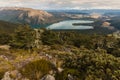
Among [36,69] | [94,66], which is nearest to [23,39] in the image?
[36,69]

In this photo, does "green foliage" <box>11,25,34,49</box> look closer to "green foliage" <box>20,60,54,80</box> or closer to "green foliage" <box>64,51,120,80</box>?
"green foliage" <box>20,60,54,80</box>

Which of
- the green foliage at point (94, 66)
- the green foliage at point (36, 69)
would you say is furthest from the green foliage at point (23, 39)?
the green foliage at point (94, 66)

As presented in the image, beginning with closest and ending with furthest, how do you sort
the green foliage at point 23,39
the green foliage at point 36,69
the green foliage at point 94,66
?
the green foliage at point 94,66
the green foliage at point 36,69
the green foliage at point 23,39

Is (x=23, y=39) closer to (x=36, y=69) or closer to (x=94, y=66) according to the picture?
(x=36, y=69)

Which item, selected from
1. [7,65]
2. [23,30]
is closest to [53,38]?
→ [23,30]

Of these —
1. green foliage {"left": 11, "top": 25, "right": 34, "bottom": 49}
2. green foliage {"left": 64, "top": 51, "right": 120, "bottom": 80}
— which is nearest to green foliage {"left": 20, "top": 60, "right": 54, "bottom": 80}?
green foliage {"left": 64, "top": 51, "right": 120, "bottom": 80}

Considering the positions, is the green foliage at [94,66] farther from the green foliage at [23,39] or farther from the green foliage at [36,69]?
the green foliage at [23,39]

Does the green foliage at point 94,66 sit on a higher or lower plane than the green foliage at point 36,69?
higher

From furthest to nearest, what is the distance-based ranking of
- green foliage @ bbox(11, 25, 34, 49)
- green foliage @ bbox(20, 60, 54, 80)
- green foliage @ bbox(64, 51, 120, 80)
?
green foliage @ bbox(11, 25, 34, 49) < green foliage @ bbox(20, 60, 54, 80) < green foliage @ bbox(64, 51, 120, 80)

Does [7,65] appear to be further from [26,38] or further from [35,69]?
[26,38]
